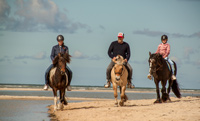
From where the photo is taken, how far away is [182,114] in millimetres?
10750

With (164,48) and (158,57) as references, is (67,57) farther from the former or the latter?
(164,48)

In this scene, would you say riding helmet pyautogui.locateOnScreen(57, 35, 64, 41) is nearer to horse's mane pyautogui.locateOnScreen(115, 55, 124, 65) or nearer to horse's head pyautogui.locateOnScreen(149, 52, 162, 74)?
horse's mane pyautogui.locateOnScreen(115, 55, 124, 65)

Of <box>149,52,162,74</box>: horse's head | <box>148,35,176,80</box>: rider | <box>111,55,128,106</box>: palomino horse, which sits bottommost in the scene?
<box>111,55,128,106</box>: palomino horse

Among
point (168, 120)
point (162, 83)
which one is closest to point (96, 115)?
point (168, 120)

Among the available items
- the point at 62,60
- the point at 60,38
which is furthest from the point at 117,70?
the point at 60,38

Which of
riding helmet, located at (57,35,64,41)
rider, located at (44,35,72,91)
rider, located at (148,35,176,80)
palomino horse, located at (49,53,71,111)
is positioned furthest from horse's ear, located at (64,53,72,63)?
rider, located at (148,35,176,80)

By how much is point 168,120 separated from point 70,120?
3344 millimetres

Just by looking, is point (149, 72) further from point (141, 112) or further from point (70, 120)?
point (70, 120)

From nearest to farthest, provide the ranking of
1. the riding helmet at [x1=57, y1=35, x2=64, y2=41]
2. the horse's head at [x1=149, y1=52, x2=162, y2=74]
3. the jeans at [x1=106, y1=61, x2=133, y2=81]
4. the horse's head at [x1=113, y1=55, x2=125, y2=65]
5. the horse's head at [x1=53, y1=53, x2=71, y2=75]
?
the horse's head at [x1=53, y1=53, x2=71, y2=75] < the horse's head at [x1=113, y1=55, x2=125, y2=65] < the riding helmet at [x1=57, y1=35, x2=64, y2=41] < the jeans at [x1=106, y1=61, x2=133, y2=81] < the horse's head at [x1=149, y1=52, x2=162, y2=74]

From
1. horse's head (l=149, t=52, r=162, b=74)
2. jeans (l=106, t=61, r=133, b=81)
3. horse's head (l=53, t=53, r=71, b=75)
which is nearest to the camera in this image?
horse's head (l=53, t=53, r=71, b=75)

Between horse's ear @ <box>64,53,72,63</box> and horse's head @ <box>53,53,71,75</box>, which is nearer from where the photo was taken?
horse's head @ <box>53,53,71,75</box>

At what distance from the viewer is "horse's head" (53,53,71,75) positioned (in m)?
13.4

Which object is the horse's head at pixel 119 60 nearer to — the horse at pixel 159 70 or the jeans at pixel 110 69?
the jeans at pixel 110 69

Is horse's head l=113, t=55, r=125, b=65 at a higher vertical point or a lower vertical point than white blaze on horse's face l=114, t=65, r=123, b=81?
higher
